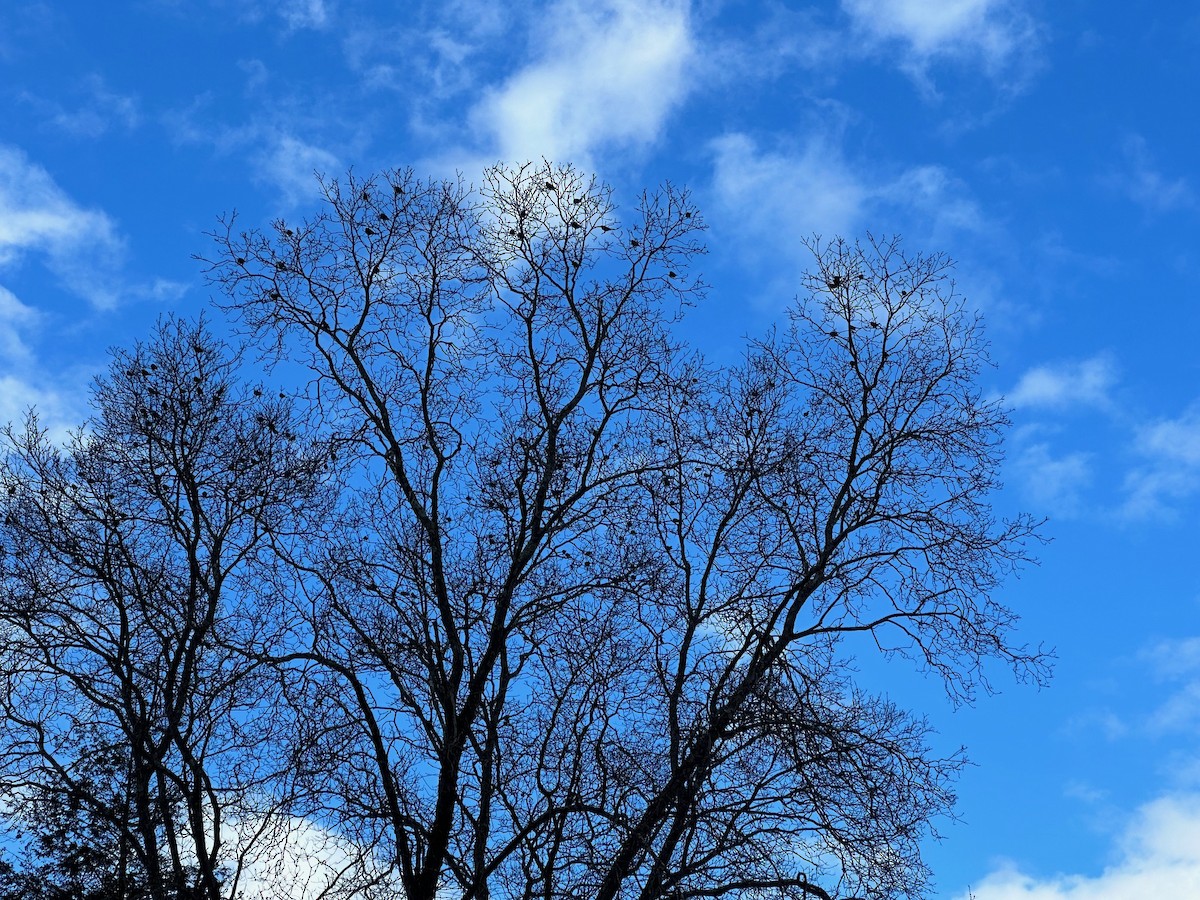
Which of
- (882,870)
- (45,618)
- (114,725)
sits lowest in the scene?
(882,870)

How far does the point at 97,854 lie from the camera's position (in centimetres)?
1202

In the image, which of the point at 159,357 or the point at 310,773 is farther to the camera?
the point at 159,357

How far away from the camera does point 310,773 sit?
11.4 metres

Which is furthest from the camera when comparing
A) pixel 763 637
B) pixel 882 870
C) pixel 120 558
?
pixel 120 558

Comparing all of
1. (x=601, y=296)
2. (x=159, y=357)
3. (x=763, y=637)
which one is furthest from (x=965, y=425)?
(x=159, y=357)

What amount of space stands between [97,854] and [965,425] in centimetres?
972

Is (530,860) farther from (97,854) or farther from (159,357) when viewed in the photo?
(159,357)

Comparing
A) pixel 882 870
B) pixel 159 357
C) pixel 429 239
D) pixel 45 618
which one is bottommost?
pixel 882 870

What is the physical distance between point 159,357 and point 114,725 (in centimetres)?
389

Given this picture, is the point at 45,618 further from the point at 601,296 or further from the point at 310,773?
the point at 601,296

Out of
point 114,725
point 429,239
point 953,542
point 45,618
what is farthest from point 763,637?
point 45,618

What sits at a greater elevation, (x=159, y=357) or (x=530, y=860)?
(x=159, y=357)

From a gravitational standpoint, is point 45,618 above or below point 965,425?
below

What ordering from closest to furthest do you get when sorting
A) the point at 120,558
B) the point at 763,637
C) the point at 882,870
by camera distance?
1. the point at 882,870
2. the point at 763,637
3. the point at 120,558
